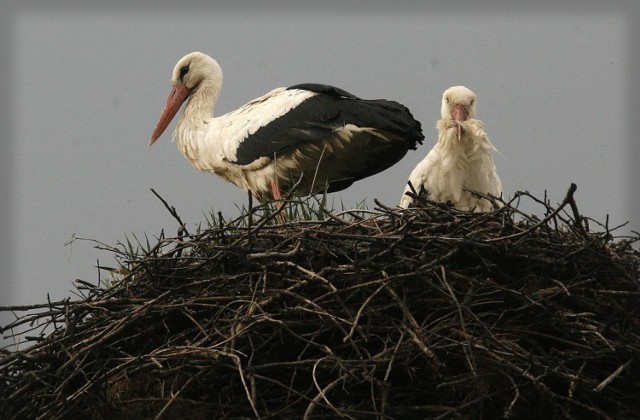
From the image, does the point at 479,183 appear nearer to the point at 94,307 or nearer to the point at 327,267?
the point at 327,267

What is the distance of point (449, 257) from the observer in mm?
5672

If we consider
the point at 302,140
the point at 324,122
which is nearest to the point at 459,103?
the point at 324,122

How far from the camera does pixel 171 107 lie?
9.16 meters

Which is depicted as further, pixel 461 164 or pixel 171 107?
pixel 171 107

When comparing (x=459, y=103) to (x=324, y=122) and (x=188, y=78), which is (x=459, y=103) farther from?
(x=188, y=78)

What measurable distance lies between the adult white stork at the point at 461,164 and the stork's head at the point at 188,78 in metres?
2.19

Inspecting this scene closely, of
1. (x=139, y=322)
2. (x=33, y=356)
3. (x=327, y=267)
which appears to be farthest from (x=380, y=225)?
(x=33, y=356)

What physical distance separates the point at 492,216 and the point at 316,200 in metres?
1.14

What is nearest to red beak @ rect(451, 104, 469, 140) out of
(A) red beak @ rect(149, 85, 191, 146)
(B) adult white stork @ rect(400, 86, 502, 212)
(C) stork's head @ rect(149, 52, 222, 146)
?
(B) adult white stork @ rect(400, 86, 502, 212)

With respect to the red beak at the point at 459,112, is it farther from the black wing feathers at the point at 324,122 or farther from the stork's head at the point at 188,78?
the stork's head at the point at 188,78

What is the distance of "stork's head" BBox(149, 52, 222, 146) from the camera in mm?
9117

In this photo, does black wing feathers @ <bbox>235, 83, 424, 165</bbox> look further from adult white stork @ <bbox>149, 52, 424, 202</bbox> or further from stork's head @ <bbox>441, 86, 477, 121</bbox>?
stork's head @ <bbox>441, 86, 477, 121</bbox>

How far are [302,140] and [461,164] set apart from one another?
40.8 inches

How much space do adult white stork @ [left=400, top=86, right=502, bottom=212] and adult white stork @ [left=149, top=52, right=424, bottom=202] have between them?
0.38m
